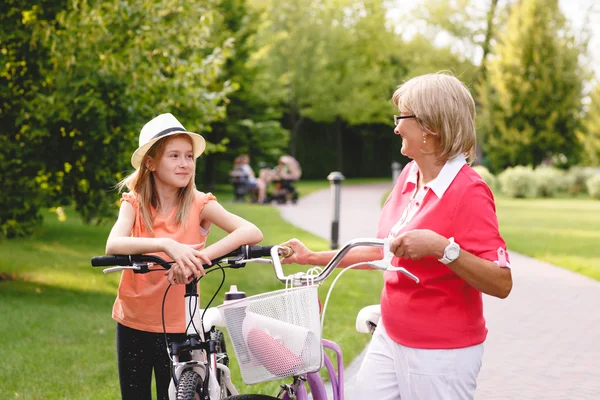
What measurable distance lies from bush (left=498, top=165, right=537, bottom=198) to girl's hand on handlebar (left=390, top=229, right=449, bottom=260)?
1347 inches

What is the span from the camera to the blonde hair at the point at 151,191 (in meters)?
3.77

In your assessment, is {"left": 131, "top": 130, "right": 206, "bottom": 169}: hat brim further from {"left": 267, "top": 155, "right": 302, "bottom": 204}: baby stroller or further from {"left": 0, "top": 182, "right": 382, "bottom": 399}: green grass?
{"left": 267, "top": 155, "right": 302, "bottom": 204}: baby stroller

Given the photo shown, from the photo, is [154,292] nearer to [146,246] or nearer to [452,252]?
[146,246]

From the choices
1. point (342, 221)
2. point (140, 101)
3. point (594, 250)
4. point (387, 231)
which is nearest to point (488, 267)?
point (387, 231)

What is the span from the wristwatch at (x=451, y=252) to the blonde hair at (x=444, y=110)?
0.41 metres

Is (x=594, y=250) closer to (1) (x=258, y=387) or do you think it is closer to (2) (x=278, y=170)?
(1) (x=258, y=387)

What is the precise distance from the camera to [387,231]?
331 cm

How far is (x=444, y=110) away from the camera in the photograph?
3.08m

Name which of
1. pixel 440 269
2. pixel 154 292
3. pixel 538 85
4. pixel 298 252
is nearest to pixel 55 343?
pixel 154 292

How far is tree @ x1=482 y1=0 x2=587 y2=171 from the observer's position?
143ft

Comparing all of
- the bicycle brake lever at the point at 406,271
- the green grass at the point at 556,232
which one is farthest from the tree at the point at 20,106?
the green grass at the point at 556,232

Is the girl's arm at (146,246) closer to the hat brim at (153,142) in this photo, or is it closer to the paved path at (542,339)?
the hat brim at (153,142)

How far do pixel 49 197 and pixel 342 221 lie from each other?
11928 mm

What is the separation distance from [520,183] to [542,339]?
28801 millimetres
